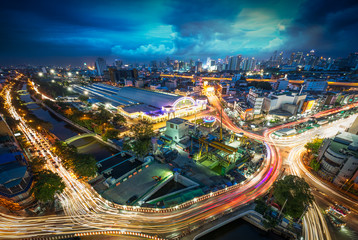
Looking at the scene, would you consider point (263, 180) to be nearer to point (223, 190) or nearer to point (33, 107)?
point (223, 190)

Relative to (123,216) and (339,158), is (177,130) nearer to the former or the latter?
(123,216)

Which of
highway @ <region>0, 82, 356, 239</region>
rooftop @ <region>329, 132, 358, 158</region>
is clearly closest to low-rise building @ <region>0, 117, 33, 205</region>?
highway @ <region>0, 82, 356, 239</region>

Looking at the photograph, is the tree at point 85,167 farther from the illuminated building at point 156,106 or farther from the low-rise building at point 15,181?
the illuminated building at point 156,106

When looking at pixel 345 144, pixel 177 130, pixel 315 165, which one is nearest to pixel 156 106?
pixel 177 130

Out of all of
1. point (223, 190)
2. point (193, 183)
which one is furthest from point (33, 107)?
point (223, 190)

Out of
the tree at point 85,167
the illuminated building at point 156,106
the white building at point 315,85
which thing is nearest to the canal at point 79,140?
the tree at point 85,167

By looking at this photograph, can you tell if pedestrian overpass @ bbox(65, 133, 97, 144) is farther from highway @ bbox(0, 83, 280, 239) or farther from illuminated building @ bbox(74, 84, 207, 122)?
highway @ bbox(0, 83, 280, 239)

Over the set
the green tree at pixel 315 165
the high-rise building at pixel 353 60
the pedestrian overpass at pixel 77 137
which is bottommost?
the pedestrian overpass at pixel 77 137
